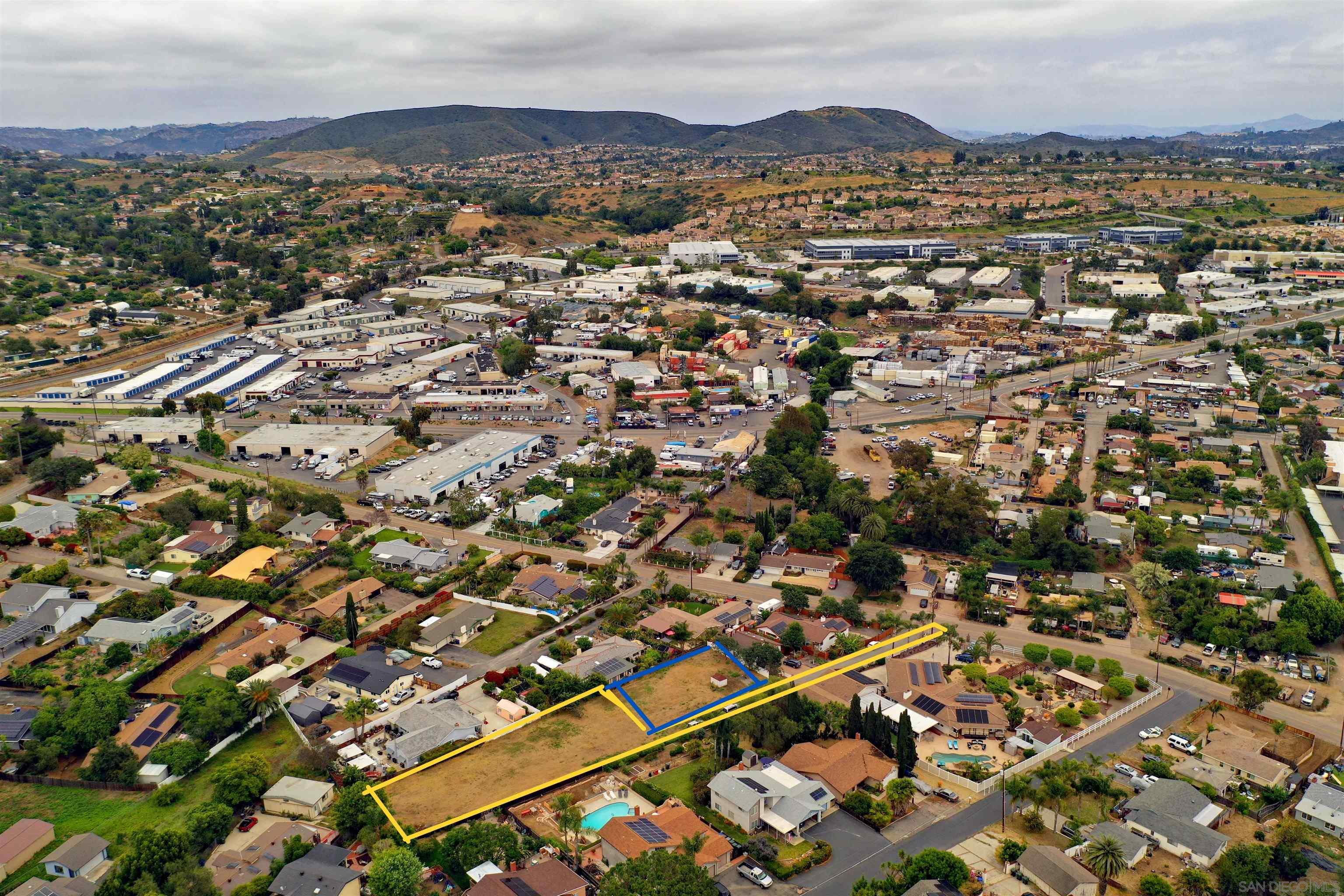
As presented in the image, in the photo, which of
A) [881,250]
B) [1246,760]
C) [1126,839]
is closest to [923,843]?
[1126,839]

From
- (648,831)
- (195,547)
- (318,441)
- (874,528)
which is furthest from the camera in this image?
(318,441)

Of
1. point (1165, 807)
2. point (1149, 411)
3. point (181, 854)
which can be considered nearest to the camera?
point (181, 854)

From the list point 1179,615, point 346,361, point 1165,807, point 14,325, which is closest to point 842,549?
point 1179,615

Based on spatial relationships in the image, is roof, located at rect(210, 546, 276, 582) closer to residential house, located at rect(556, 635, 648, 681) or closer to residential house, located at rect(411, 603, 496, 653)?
residential house, located at rect(411, 603, 496, 653)

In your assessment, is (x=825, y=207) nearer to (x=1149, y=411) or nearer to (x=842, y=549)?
(x=1149, y=411)

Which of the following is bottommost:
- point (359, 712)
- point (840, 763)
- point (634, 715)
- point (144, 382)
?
point (634, 715)

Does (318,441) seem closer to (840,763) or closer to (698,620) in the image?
(698,620)
